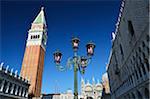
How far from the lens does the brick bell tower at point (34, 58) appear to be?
35125mm

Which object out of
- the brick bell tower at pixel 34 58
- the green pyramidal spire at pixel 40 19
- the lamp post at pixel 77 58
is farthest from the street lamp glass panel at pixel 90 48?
the green pyramidal spire at pixel 40 19

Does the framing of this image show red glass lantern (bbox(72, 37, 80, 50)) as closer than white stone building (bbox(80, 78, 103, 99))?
Yes

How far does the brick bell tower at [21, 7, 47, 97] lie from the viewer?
35125 millimetres

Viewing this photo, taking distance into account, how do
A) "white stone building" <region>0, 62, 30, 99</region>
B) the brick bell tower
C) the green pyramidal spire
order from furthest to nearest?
1. the green pyramidal spire
2. the brick bell tower
3. "white stone building" <region>0, 62, 30, 99</region>

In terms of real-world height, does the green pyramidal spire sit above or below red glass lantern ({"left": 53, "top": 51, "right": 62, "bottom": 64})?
above

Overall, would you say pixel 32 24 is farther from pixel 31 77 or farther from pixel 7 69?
pixel 7 69

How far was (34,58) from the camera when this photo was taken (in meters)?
37.3

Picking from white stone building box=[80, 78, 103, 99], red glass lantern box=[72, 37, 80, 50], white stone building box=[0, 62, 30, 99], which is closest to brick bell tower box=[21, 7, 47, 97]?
white stone building box=[0, 62, 30, 99]

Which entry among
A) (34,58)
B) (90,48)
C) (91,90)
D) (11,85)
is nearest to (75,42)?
(90,48)

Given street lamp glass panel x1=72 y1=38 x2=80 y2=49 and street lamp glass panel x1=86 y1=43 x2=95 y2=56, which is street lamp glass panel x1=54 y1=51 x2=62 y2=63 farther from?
street lamp glass panel x1=86 y1=43 x2=95 y2=56

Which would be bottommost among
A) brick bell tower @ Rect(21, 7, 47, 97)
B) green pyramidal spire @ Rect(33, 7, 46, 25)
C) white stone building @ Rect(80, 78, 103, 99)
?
white stone building @ Rect(80, 78, 103, 99)

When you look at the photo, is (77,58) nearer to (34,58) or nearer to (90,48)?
(90,48)

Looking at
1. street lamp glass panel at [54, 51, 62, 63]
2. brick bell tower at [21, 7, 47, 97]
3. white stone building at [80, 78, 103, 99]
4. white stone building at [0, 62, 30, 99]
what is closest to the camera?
street lamp glass panel at [54, 51, 62, 63]

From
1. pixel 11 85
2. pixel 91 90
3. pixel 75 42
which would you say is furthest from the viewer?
pixel 91 90
